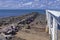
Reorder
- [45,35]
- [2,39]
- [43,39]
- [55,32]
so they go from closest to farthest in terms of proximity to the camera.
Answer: [55,32] → [2,39] → [43,39] → [45,35]

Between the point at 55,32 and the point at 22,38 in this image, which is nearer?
the point at 55,32

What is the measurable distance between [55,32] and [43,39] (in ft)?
12.4

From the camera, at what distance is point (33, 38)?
10.6 metres

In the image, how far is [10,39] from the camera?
34.5ft

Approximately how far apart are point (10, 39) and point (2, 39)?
92cm

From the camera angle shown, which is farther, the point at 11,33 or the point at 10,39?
the point at 11,33

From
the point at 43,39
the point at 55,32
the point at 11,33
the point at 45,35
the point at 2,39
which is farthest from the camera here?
the point at 11,33

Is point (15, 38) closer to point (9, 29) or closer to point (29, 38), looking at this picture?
point (29, 38)

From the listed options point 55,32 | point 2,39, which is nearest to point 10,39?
point 2,39

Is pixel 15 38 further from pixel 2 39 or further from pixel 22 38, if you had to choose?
pixel 2 39

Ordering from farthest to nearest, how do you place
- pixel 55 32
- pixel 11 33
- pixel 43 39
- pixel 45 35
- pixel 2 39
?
pixel 11 33
pixel 45 35
pixel 43 39
pixel 2 39
pixel 55 32

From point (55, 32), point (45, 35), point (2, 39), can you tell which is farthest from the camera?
point (45, 35)

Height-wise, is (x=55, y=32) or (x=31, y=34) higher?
(x=55, y=32)

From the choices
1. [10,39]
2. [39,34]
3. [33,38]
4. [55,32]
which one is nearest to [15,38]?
[10,39]
